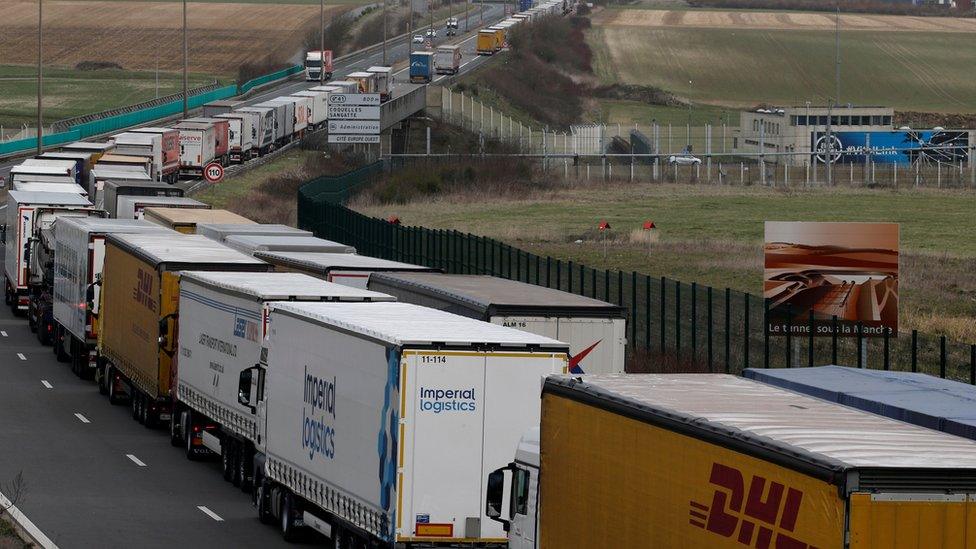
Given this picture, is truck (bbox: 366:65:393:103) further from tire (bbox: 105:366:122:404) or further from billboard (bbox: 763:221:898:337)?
billboard (bbox: 763:221:898:337)

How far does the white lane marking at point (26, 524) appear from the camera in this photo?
21016 mm

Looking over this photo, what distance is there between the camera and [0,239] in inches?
2603

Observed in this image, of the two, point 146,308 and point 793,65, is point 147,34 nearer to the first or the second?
point 793,65

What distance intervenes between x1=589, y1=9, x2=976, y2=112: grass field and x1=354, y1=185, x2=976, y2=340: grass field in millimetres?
60662

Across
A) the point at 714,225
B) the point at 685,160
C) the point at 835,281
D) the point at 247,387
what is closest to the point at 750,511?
the point at 247,387

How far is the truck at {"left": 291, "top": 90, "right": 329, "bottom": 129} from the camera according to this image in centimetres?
11738

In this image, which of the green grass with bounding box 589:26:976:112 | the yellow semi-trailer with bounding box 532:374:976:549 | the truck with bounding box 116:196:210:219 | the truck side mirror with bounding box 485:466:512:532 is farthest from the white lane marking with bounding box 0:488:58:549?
the green grass with bounding box 589:26:976:112

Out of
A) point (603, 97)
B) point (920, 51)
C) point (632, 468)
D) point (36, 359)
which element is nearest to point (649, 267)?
point (36, 359)

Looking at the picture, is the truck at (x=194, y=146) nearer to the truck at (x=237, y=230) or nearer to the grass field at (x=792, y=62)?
the truck at (x=237, y=230)

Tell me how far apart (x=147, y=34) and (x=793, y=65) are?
6631 cm

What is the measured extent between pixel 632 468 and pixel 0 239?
184ft

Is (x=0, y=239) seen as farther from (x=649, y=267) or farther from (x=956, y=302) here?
(x=956, y=302)

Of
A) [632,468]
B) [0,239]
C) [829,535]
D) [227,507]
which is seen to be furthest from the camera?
[0,239]

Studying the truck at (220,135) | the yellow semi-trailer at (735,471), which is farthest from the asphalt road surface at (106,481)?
the truck at (220,135)
